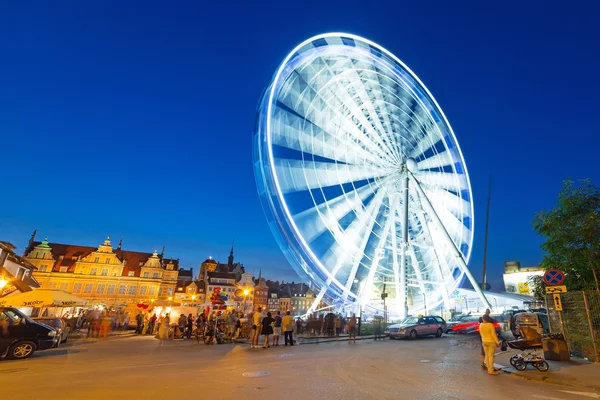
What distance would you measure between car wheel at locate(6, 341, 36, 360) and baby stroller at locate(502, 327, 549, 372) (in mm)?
14481

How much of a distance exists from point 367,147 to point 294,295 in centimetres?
10447

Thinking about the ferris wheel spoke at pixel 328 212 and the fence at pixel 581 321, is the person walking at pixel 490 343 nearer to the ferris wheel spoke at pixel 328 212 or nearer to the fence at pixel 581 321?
the fence at pixel 581 321

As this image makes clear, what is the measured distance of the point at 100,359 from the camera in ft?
36.7

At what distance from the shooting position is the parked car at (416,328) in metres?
19.9

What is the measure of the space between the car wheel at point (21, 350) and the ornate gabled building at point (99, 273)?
2080 inches

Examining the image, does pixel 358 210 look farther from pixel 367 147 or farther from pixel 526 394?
pixel 526 394

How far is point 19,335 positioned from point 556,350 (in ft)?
54.8

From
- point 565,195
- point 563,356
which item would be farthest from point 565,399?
point 565,195

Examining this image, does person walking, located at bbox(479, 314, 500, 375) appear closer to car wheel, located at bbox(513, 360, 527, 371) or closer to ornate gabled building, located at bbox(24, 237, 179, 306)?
car wheel, located at bbox(513, 360, 527, 371)

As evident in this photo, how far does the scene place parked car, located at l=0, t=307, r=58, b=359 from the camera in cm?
A: 1077

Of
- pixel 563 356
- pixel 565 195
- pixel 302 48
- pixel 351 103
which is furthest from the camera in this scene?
pixel 351 103

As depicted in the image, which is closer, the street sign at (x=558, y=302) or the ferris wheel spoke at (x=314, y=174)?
the street sign at (x=558, y=302)

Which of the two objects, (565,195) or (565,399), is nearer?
(565,399)

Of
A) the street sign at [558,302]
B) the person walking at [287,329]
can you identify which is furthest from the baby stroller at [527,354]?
the person walking at [287,329]
